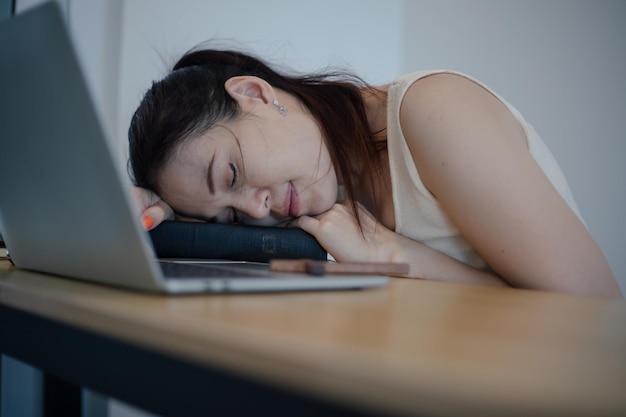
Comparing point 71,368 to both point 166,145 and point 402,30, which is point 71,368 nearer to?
point 166,145

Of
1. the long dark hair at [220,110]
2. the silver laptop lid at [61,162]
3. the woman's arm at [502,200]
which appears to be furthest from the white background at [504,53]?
the silver laptop lid at [61,162]

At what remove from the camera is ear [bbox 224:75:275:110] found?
1.11m

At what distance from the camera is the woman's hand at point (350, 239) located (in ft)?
3.24

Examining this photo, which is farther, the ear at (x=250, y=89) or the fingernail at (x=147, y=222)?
the ear at (x=250, y=89)

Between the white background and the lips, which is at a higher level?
the white background

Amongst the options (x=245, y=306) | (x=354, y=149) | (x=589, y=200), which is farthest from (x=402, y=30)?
Result: (x=245, y=306)

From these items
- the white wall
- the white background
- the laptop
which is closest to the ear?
the laptop

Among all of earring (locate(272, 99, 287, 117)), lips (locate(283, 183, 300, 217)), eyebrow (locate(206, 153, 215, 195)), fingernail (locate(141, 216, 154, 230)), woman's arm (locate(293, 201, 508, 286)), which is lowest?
woman's arm (locate(293, 201, 508, 286))

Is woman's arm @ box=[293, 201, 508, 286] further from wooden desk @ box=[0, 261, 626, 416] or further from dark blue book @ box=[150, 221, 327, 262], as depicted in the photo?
wooden desk @ box=[0, 261, 626, 416]

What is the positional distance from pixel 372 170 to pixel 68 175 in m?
0.81

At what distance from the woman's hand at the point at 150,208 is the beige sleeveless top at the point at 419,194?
434 millimetres

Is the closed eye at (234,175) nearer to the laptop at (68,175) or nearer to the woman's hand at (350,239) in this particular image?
the woman's hand at (350,239)

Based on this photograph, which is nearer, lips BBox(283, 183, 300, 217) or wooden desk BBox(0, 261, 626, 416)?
wooden desk BBox(0, 261, 626, 416)

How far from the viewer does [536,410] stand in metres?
0.19
